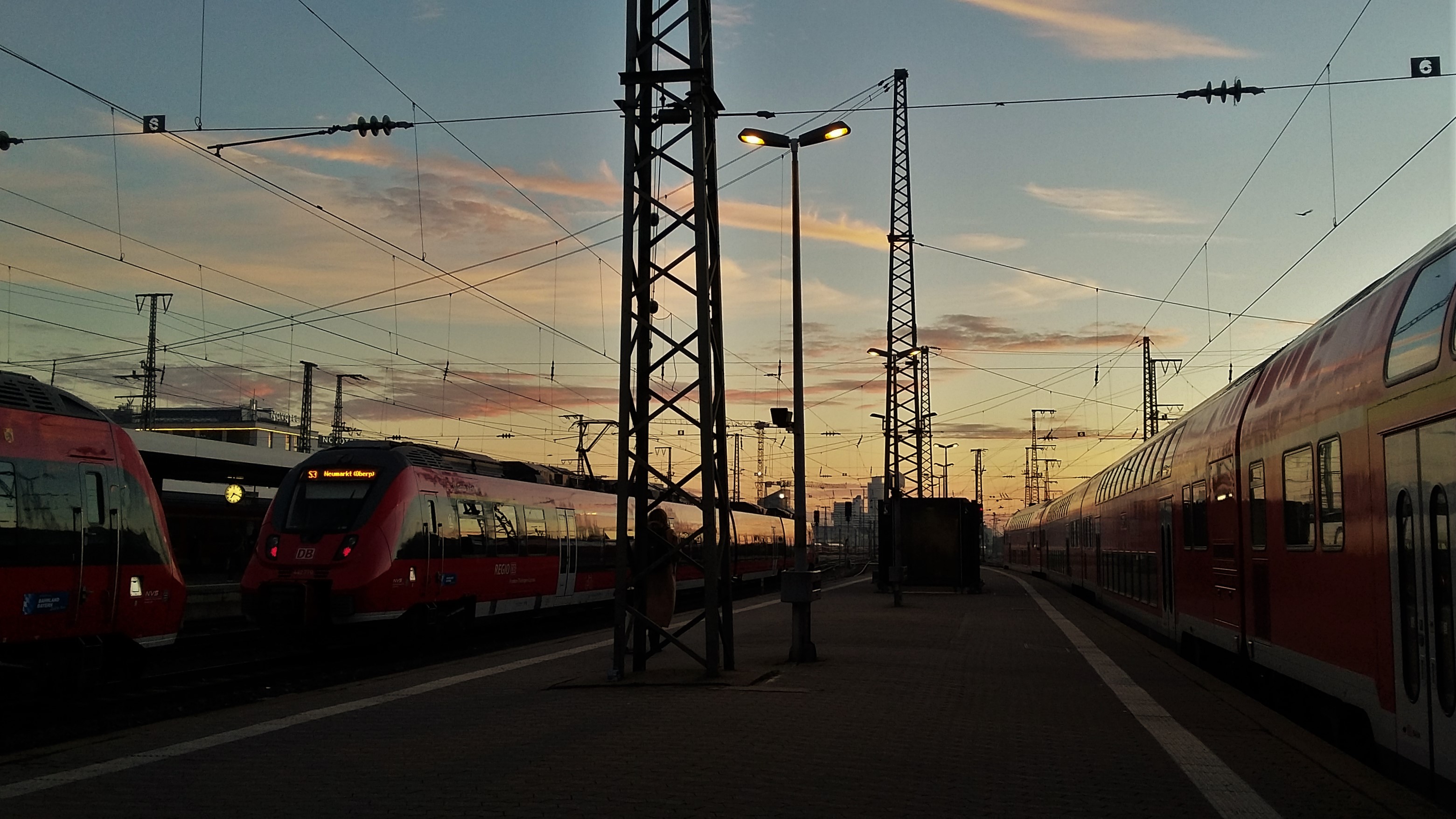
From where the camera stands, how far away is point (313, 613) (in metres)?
17.6

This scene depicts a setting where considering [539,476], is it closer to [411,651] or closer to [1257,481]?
[411,651]

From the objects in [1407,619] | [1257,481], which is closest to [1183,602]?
[1257,481]

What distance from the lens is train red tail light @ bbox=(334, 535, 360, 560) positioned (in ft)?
58.5

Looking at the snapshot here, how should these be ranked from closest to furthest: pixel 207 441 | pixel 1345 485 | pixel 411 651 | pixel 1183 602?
pixel 1345 485 < pixel 1183 602 < pixel 411 651 < pixel 207 441

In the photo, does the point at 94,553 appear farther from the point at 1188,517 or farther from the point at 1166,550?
the point at 1166,550

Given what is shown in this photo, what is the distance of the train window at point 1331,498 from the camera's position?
8.95 meters

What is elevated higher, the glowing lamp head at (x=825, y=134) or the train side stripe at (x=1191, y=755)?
the glowing lamp head at (x=825, y=134)

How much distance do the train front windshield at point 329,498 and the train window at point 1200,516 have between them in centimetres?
1128

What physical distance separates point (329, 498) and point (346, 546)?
36.5 inches

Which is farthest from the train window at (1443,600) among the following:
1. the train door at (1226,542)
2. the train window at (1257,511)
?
the train door at (1226,542)

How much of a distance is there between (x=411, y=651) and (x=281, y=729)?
10.3m

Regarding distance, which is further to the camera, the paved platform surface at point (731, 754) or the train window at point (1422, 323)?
the paved platform surface at point (731, 754)

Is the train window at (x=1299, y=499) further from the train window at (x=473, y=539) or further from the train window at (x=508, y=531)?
the train window at (x=508, y=531)

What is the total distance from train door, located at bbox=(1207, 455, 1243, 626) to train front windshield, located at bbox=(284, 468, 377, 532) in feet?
37.5
